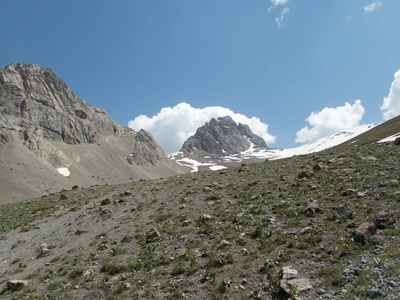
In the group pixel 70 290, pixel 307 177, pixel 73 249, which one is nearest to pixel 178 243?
pixel 70 290

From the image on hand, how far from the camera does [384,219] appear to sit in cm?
1110

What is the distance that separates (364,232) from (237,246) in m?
5.75

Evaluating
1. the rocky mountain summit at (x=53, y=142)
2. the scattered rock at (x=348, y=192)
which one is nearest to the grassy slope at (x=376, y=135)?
the scattered rock at (x=348, y=192)

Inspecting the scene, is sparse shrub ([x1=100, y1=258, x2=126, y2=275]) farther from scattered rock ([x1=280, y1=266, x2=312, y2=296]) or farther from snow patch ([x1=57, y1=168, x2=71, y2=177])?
snow patch ([x1=57, y1=168, x2=71, y2=177])

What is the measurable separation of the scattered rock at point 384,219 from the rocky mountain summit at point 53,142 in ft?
284

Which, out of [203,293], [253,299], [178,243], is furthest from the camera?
[178,243]

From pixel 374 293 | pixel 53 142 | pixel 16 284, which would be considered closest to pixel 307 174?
pixel 374 293

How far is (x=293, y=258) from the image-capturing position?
10188 millimetres

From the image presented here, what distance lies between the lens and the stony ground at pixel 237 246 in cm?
884

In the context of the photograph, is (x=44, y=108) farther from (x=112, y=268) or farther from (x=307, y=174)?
(x=307, y=174)

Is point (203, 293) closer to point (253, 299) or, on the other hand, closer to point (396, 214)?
point (253, 299)

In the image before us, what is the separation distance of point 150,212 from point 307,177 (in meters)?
15.0

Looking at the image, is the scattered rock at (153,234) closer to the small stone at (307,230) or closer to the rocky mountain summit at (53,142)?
the small stone at (307,230)

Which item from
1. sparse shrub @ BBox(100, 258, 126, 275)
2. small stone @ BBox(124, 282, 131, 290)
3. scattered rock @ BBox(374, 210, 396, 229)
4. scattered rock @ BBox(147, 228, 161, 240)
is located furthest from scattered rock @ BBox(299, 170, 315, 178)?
small stone @ BBox(124, 282, 131, 290)
